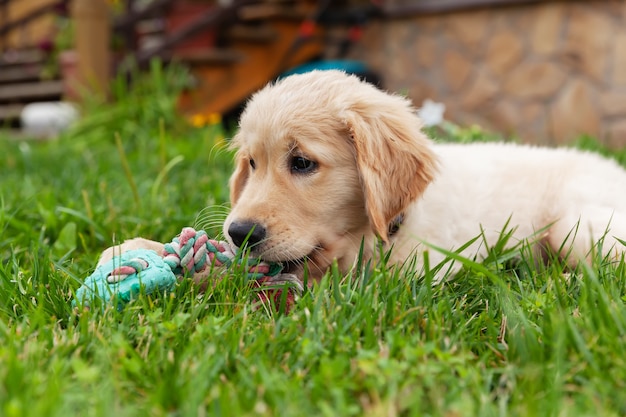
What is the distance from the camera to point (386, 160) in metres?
2.50

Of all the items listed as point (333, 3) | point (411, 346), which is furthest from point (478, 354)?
point (333, 3)

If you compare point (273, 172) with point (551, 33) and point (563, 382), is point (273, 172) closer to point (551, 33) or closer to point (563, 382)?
point (563, 382)

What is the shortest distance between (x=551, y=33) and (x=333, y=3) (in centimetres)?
295

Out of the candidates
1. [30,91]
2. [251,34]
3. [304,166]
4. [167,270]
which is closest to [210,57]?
[251,34]

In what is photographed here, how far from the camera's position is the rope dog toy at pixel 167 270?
2.05 meters

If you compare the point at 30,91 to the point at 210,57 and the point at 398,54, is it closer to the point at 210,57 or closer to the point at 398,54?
the point at 210,57

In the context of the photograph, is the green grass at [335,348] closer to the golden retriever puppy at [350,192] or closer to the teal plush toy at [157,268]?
the teal plush toy at [157,268]

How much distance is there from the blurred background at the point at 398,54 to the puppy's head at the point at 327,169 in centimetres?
398


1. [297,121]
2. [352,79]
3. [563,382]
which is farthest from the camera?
[352,79]

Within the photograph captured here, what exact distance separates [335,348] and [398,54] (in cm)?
717

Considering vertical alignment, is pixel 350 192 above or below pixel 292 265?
above

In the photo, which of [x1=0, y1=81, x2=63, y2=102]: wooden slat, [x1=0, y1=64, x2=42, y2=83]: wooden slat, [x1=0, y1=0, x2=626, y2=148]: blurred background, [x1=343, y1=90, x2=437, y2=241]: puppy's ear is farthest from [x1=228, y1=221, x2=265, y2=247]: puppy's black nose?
[x1=0, y1=64, x2=42, y2=83]: wooden slat

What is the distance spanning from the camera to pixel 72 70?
7617 millimetres

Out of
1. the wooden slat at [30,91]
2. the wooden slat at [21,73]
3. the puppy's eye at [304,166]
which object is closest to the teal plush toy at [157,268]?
the puppy's eye at [304,166]
